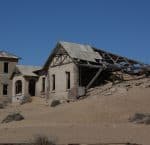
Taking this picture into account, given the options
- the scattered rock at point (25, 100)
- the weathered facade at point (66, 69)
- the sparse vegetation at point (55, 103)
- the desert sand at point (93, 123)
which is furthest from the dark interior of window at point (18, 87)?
the desert sand at point (93, 123)

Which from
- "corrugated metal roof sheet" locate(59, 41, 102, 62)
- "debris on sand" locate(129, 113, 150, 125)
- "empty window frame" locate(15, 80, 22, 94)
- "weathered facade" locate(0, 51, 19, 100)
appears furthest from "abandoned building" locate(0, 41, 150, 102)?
"debris on sand" locate(129, 113, 150, 125)

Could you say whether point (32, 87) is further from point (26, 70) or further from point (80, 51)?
point (80, 51)

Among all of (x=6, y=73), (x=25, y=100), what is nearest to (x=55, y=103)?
(x=25, y=100)

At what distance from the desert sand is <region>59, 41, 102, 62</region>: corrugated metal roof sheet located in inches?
136

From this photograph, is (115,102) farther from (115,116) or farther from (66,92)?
(66,92)

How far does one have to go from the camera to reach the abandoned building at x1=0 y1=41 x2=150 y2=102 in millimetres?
38719

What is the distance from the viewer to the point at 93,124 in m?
23.7

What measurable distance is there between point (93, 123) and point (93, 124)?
72 cm

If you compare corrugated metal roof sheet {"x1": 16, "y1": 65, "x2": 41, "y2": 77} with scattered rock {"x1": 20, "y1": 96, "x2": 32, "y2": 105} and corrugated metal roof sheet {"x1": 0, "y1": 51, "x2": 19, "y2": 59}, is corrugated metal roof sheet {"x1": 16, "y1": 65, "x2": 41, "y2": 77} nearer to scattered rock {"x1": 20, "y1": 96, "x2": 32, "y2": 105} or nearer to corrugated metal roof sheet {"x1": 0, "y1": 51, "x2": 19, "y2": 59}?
scattered rock {"x1": 20, "y1": 96, "x2": 32, "y2": 105}

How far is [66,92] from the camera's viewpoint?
39375mm

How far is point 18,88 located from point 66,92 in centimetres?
1015

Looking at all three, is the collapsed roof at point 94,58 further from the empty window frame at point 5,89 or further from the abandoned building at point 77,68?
the empty window frame at point 5,89

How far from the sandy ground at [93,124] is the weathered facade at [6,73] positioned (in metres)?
22.5

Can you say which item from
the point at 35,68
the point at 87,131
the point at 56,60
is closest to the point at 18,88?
the point at 35,68
